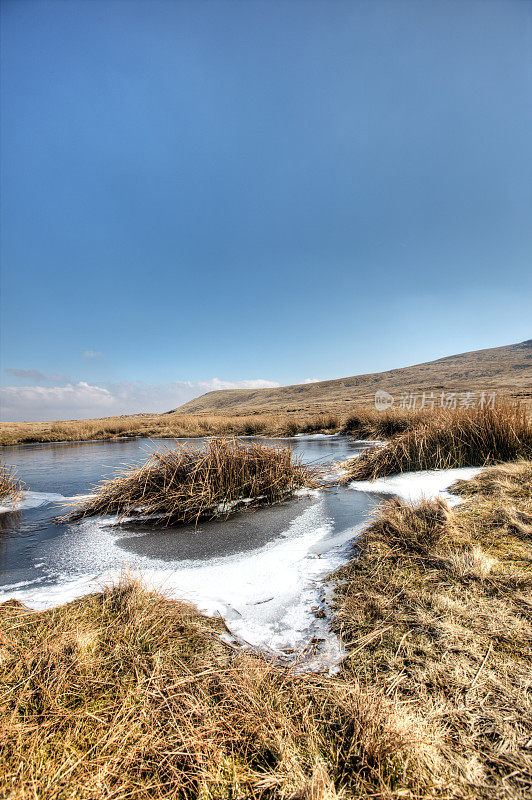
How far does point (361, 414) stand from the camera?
712 inches

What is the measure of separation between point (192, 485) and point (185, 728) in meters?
4.73

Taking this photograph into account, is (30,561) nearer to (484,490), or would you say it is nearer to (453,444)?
(484,490)

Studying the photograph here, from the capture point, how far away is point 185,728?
151cm

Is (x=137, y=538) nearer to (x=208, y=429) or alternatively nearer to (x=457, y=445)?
(x=457, y=445)

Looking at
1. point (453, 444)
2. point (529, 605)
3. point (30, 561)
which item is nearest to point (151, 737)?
point (529, 605)

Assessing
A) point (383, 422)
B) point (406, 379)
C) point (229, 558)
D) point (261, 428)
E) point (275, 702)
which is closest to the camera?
point (275, 702)

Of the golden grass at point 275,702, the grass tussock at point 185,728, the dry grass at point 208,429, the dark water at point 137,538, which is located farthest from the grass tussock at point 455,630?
the dry grass at point 208,429

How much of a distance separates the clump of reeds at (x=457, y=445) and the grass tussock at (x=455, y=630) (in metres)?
3.97

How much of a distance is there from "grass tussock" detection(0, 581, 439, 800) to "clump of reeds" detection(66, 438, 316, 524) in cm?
370

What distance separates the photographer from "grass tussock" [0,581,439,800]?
4.10 ft
